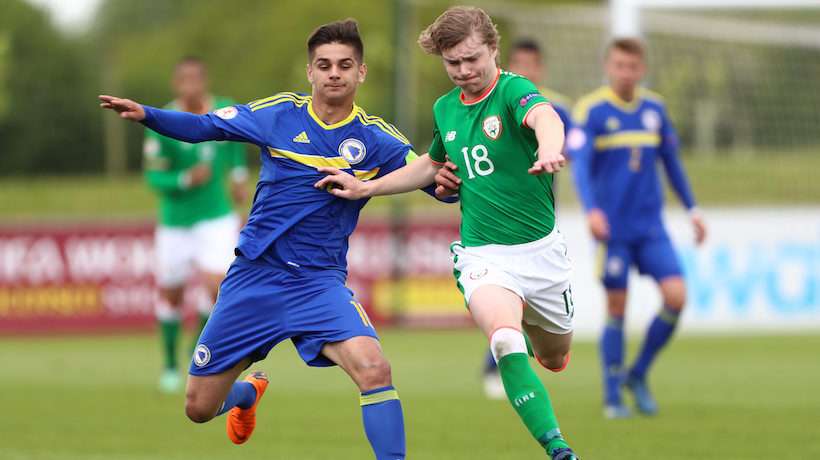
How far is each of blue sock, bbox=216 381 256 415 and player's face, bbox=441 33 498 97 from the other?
2081 millimetres

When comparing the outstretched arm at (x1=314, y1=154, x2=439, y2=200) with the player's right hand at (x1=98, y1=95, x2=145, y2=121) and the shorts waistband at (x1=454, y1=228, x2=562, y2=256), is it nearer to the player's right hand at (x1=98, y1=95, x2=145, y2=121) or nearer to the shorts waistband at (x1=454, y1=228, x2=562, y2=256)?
the shorts waistband at (x1=454, y1=228, x2=562, y2=256)

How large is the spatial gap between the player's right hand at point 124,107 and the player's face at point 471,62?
147 cm

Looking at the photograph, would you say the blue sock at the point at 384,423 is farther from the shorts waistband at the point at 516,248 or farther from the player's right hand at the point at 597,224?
the player's right hand at the point at 597,224

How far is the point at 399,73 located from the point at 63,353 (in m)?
6.35

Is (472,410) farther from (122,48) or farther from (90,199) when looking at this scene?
(122,48)

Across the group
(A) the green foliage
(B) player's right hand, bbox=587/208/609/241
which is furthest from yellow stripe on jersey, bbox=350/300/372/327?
(A) the green foliage

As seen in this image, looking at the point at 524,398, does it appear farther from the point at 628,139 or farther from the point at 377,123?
the point at 628,139

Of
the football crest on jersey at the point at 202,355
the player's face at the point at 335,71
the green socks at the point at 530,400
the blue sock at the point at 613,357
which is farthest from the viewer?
the blue sock at the point at 613,357

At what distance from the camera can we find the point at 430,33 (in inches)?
256

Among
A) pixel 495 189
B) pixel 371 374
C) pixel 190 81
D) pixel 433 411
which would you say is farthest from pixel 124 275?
pixel 371 374

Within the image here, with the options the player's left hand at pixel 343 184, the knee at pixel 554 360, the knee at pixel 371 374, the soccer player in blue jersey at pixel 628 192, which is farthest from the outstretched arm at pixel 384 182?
the soccer player in blue jersey at pixel 628 192

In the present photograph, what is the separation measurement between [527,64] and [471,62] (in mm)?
4190

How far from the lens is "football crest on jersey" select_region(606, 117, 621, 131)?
9945 millimetres

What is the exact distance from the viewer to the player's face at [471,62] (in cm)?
643
